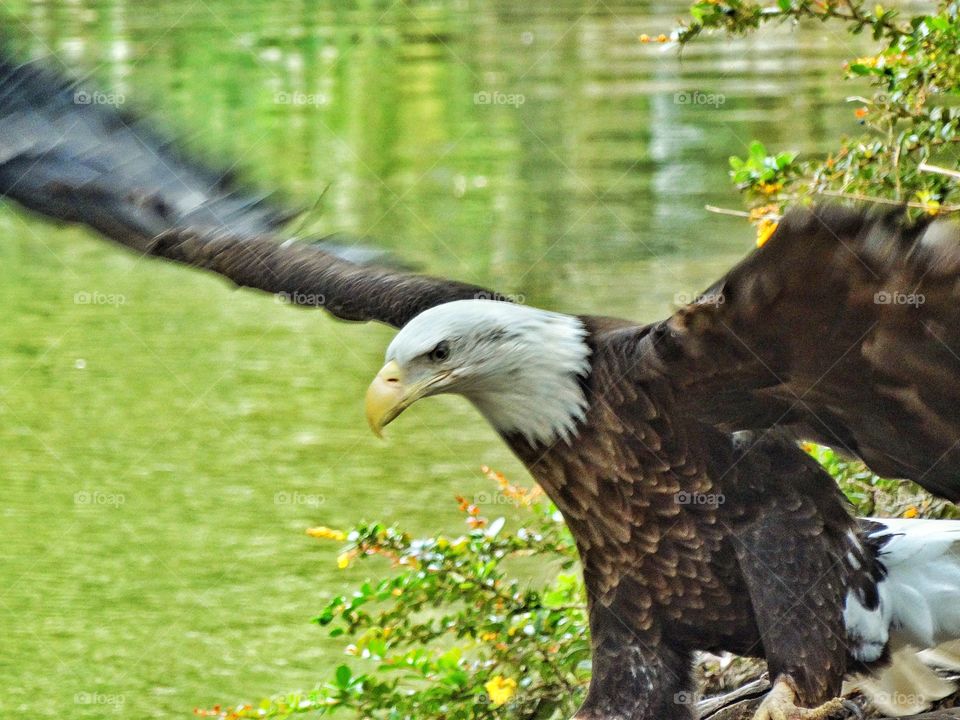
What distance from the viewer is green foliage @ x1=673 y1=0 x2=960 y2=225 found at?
3461 mm

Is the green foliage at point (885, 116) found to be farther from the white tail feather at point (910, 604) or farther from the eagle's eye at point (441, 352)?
the eagle's eye at point (441, 352)

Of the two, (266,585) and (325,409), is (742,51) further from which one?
(266,585)

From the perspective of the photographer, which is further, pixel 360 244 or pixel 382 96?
pixel 382 96

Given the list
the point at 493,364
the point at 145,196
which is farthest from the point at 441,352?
the point at 145,196

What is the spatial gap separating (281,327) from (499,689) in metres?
4.08

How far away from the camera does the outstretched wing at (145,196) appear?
3.53 meters

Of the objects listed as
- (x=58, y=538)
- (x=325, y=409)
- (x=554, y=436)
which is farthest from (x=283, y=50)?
(x=554, y=436)

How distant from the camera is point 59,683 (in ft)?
14.7

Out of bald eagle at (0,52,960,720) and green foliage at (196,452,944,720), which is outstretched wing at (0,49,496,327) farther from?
green foliage at (196,452,944,720)

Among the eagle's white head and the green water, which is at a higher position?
the eagle's white head

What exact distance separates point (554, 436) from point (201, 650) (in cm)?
213

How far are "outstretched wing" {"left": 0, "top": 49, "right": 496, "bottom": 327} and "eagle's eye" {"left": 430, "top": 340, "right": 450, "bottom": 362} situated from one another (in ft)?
1.70

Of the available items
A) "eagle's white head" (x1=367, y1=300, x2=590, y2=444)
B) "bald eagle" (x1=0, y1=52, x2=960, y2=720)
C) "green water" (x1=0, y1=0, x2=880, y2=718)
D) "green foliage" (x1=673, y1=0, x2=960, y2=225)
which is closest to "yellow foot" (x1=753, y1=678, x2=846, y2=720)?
"bald eagle" (x1=0, y1=52, x2=960, y2=720)

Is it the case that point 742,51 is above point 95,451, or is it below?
above
